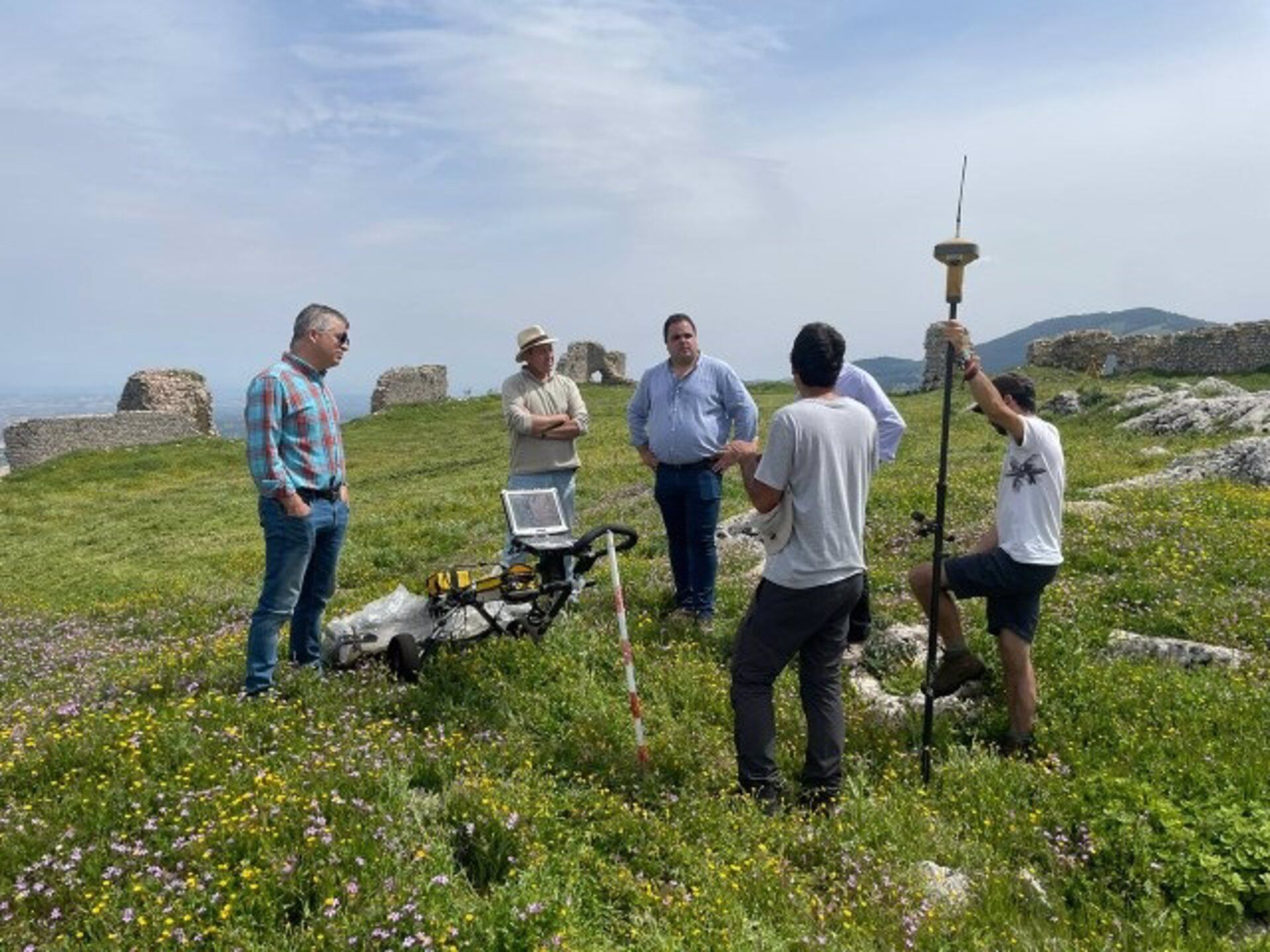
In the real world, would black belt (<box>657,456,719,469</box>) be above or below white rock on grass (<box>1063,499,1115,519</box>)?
above

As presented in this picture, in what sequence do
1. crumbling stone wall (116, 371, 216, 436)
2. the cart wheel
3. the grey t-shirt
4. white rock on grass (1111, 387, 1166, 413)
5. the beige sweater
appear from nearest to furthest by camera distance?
the grey t-shirt < the cart wheel < the beige sweater < white rock on grass (1111, 387, 1166, 413) < crumbling stone wall (116, 371, 216, 436)

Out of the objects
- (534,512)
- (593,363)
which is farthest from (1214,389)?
(593,363)

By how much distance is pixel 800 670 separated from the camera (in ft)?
18.1

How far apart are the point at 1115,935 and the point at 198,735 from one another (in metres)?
5.39

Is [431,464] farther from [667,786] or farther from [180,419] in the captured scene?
[667,786]

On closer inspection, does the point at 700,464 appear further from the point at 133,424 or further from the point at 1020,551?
the point at 133,424

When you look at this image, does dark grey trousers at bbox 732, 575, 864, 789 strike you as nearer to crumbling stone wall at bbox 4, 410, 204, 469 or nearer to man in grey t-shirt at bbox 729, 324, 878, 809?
man in grey t-shirt at bbox 729, 324, 878, 809

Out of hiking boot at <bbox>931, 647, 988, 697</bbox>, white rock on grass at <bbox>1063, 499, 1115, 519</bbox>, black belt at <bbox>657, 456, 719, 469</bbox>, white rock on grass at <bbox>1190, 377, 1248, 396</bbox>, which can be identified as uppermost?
white rock on grass at <bbox>1190, 377, 1248, 396</bbox>

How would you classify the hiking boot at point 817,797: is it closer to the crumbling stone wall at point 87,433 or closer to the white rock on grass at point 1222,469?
the white rock on grass at point 1222,469

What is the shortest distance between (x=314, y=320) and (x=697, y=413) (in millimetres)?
3450

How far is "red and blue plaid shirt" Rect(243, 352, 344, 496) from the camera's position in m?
6.43

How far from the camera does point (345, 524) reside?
7.31 meters

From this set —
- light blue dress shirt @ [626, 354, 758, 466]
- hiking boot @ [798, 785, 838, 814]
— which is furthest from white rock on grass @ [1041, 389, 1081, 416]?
hiking boot @ [798, 785, 838, 814]

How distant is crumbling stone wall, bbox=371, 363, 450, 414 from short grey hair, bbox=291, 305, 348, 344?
39.1m
